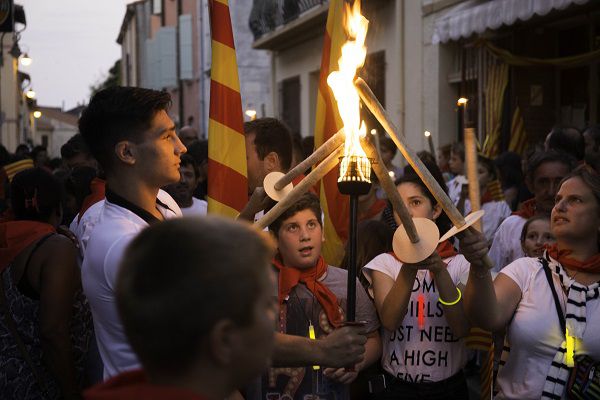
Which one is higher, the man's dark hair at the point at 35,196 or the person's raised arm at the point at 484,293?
the man's dark hair at the point at 35,196

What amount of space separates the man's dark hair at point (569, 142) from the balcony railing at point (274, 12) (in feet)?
38.7

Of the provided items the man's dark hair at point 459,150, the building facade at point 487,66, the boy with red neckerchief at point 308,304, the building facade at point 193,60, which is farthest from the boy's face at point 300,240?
the building facade at point 193,60

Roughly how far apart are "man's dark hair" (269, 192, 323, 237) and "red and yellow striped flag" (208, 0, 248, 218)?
191 mm

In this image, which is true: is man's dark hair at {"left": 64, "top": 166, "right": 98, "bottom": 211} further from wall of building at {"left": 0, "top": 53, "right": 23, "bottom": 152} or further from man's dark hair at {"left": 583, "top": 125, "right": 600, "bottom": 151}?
wall of building at {"left": 0, "top": 53, "right": 23, "bottom": 152}

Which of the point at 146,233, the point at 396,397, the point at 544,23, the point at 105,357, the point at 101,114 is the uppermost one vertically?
the point at 544,23

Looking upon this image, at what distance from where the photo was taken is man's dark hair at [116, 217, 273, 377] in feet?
5.71

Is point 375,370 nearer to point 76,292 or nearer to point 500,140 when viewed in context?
point 76,292

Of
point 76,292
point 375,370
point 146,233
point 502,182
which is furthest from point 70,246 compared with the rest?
point 502,182

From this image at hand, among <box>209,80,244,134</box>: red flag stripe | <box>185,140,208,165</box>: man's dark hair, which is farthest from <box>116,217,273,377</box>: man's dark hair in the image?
<box>185,140,208,165</box>: man's dark hair

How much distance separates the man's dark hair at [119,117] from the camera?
311 cm

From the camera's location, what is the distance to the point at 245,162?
4195 mm

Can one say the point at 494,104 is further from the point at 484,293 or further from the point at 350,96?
the point at 350,96

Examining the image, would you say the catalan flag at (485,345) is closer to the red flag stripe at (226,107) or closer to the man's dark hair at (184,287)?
the red flag stripe at (226,107)

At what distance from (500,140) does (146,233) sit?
34.1 feet
